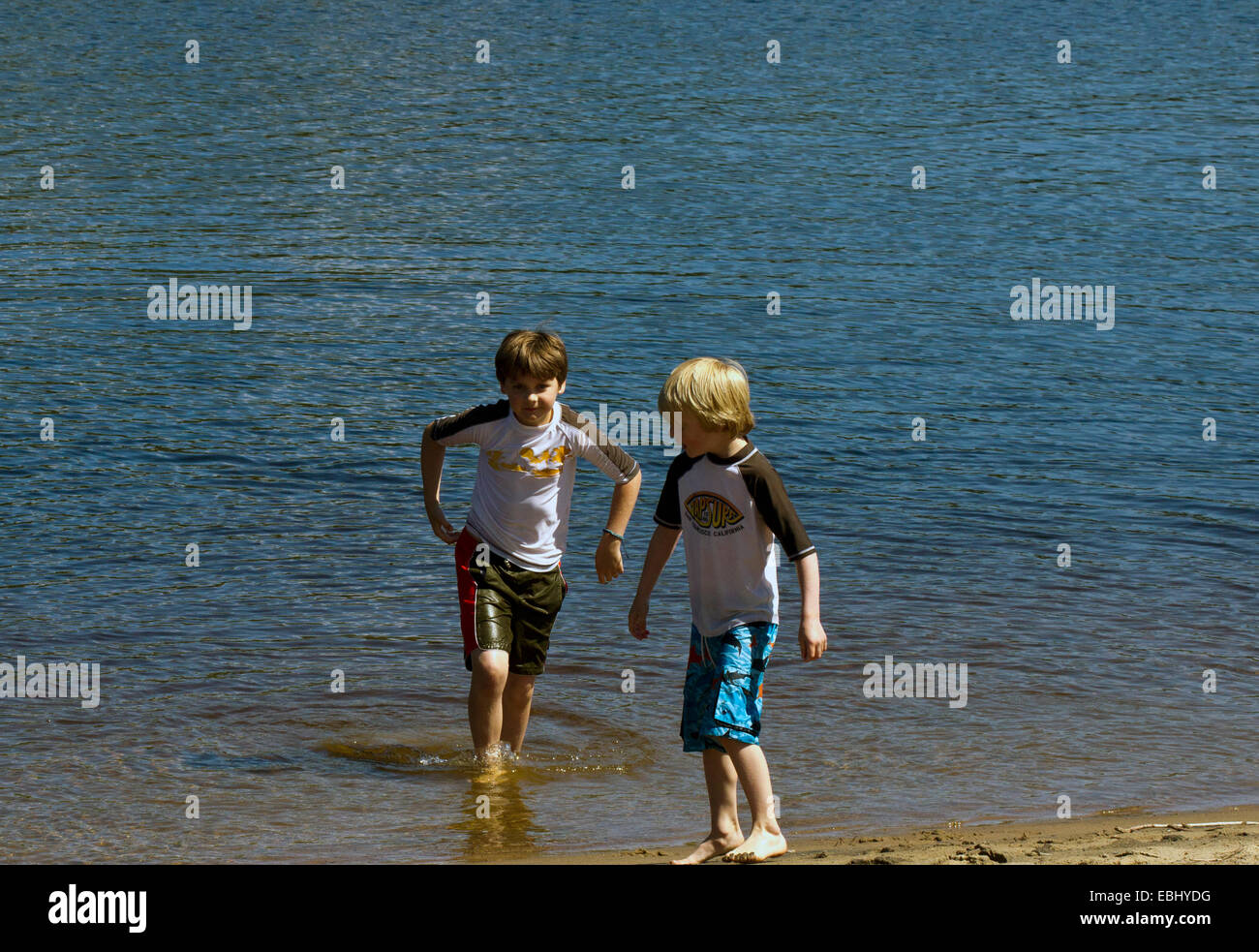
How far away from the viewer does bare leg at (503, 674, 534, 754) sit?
19.8 ft

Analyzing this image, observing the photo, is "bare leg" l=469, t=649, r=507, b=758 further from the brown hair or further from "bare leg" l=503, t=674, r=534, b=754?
the brown hair

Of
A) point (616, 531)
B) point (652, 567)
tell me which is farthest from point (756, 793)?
point (616, 531)

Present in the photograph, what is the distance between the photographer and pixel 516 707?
20.0 feet

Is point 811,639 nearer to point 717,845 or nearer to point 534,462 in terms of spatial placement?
point 717,845

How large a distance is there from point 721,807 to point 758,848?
0.18 metres

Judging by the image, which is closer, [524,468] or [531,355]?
[531,355]

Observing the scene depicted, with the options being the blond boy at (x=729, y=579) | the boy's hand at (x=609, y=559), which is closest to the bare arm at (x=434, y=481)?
the boy's hand at (x=609, y=559)

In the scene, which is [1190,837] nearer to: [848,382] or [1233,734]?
[1233,734]

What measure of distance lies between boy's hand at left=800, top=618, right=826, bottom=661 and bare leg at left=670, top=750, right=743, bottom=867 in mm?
444

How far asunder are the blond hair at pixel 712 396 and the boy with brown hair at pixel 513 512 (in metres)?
0.90

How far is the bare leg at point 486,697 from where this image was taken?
5805 millimetres

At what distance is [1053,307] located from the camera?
→ 15812 mm

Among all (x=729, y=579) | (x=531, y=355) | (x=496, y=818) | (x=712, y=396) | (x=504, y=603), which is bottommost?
(x=496, y=818)

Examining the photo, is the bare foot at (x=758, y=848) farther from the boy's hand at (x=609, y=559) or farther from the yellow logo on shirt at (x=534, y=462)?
the yellow logo on shirt at (x=534, y=462)
